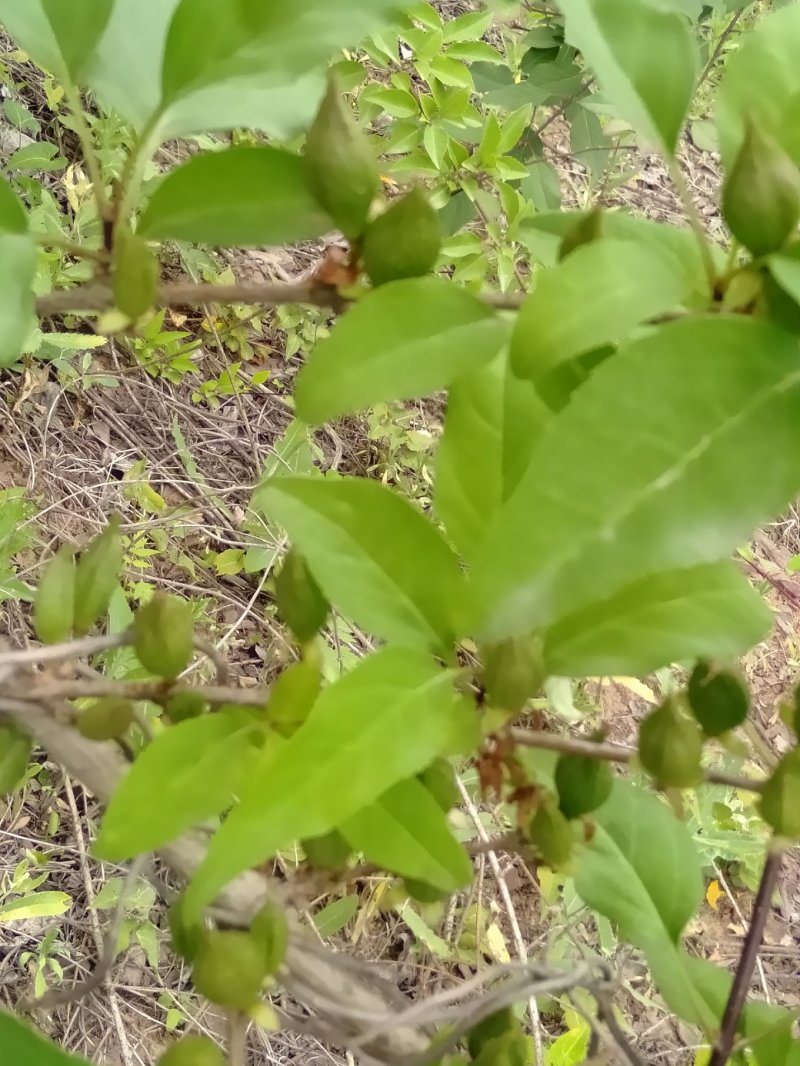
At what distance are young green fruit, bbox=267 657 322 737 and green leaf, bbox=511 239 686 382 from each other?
0.56ft

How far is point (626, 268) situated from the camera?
0.31 m

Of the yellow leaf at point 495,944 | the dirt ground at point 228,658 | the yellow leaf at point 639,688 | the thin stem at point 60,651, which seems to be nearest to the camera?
the thin stem at point 60,651

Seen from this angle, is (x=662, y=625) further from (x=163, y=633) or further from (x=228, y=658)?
(x=228, y=658)

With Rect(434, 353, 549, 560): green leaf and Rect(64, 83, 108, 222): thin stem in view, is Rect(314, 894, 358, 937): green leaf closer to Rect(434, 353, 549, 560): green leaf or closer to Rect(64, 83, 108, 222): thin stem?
Rect(434, 353, 549, 560): green leaf

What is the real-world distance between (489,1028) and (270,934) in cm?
13

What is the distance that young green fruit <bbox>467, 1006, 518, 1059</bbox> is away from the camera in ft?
1.35

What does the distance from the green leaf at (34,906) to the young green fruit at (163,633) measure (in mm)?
717

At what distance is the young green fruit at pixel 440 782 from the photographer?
0.43 metres

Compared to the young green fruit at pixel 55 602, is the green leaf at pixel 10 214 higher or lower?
higher

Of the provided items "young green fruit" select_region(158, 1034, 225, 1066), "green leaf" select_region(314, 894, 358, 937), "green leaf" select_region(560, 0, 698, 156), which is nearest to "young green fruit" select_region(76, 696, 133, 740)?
"young green fruit" select_region(158, 1034, 225, 1066)

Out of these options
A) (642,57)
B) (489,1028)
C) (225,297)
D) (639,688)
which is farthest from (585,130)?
(489,1028)

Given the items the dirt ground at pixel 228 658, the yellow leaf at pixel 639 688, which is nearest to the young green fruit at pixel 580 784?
the dirt ground at pixel 228 658

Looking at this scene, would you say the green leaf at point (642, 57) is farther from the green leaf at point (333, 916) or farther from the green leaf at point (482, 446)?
the green leaf at point (333, 916)

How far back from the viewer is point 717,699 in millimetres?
421
